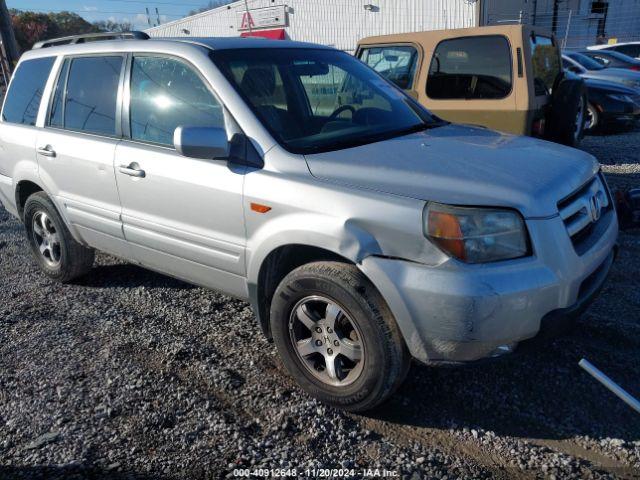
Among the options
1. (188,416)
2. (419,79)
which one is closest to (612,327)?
(188,416)

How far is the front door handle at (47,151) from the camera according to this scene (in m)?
4.27

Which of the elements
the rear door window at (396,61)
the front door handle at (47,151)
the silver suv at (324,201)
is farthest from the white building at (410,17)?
the front door handle at (47,151)

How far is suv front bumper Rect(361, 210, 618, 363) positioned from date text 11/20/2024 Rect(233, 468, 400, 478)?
52 cm

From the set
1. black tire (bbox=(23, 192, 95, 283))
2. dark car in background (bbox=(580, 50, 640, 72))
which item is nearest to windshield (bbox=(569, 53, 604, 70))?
dark car in background (bbox=(580, 50, 640, 72))

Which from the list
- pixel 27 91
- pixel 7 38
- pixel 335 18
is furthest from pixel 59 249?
pixel 335 18

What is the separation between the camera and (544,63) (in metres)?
6.62

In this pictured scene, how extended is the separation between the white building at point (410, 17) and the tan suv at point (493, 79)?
56.8 ft

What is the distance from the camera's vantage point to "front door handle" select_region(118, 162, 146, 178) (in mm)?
3559

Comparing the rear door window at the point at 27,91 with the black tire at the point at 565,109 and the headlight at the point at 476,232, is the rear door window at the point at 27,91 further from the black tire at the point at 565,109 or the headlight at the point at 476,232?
the black tire at the point at 565,109

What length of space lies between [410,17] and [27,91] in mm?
22760

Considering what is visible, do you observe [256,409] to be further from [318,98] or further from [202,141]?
[318,98]

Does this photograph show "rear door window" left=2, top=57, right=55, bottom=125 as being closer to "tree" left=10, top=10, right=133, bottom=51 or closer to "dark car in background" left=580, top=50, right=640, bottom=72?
"dark car in background" left=580, top=50, right=640, bottom=72

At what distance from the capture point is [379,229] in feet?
8.48

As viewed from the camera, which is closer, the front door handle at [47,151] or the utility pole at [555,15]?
the front door handle at [47,151]
